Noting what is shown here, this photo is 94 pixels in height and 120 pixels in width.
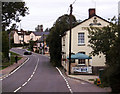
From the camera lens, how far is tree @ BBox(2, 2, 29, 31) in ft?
118

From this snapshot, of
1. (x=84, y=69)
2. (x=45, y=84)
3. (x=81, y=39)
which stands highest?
(x=81, y=39)

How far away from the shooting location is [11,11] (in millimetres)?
37750

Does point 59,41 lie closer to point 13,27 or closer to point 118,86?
point 13,27

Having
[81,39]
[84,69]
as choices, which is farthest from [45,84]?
[81,39]

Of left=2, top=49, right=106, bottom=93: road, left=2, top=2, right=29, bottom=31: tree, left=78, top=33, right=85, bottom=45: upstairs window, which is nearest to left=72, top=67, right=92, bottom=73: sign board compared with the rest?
left=2, top=49, right=106, bottom=93: road

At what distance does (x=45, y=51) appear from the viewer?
86125mm

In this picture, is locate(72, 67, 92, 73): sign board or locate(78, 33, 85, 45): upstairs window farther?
locate(78, 33, 85, 45): upstairs window

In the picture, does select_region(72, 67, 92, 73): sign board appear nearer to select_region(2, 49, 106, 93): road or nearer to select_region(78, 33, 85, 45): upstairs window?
select_region(2, 49, 106, 93): road

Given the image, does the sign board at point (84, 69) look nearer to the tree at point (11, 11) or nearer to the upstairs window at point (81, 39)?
the upstairs window at point (81, 39)

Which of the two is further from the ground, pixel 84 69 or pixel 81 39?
pixel 81 39

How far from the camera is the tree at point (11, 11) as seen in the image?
3602cm

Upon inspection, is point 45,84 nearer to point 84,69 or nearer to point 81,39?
point 84,69

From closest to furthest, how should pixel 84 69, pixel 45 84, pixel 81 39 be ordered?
pixel 45 84 → pixel 84 69 → pixel 81 39

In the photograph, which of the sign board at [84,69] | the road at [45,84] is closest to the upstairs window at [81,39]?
the sign board at [84,69]
